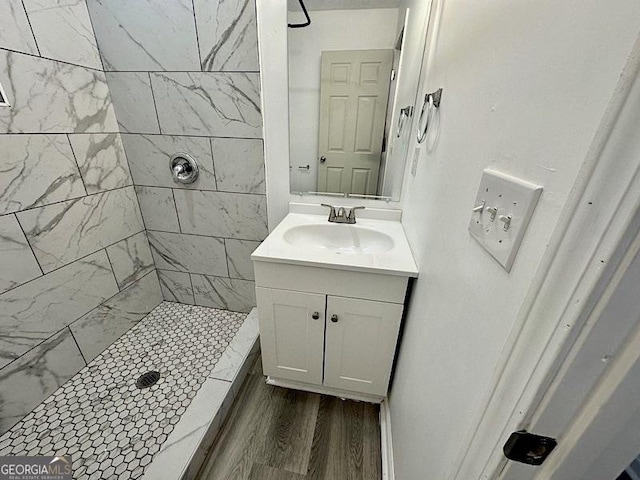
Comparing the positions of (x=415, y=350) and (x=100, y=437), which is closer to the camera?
(x=415, y=350)

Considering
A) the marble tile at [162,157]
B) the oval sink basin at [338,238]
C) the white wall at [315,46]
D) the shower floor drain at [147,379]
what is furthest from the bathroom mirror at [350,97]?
the shower floor drain at [147,379]

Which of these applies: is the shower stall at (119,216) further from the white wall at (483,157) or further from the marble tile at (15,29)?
the white wall at (483,157)

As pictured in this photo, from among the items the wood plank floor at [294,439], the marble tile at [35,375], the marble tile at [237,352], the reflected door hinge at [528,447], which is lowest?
the wood plank floor at [294,439]

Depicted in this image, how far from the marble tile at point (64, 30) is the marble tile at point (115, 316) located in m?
1.21

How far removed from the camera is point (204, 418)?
109 centimetres

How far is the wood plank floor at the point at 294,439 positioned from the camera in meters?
1.01

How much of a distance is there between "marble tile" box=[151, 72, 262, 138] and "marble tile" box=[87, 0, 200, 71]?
0.21 ft

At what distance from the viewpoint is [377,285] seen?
0.93 m

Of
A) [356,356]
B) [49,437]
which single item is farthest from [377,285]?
[49,437]

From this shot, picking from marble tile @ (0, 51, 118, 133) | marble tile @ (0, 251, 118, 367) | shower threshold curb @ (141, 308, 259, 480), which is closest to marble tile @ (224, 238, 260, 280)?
shower threshold curb @ (141, 308, 259, 480)

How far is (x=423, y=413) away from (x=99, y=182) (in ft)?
5.79

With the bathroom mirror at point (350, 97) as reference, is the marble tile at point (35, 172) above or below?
below

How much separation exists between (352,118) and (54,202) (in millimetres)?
1420

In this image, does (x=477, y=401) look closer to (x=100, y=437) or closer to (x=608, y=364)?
(x=608, y=364)
